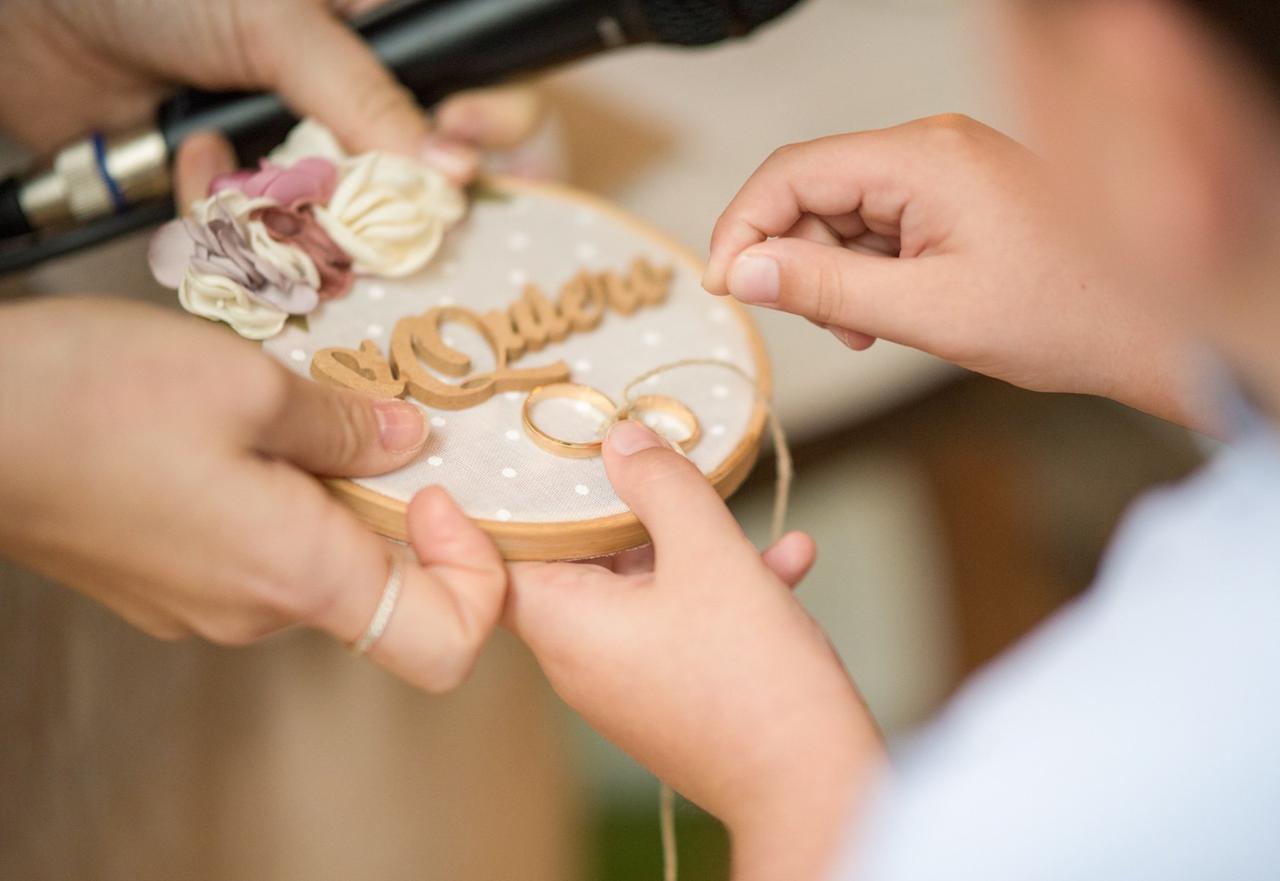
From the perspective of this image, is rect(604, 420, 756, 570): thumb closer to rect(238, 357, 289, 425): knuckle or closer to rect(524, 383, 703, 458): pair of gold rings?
rect(524, 383, 703, 458): pair of gold rings

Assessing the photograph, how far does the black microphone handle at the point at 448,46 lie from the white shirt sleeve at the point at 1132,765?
500 millimetres

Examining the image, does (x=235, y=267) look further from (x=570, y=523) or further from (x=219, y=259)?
(x=570, y=523)

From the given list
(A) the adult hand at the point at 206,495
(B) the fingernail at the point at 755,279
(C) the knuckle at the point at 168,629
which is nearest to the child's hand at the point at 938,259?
(B) the fingernail at the point at 755,279

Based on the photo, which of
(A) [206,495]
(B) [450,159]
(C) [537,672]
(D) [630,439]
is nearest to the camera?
(A) [206,495]

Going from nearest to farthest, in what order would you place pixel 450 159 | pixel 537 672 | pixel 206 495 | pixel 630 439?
pixel 206 495 → pixel 630 439 → pixel 450 159 → pixel 537 672

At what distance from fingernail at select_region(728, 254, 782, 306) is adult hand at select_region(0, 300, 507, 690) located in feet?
0.62

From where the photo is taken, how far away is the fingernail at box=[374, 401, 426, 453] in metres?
0.50

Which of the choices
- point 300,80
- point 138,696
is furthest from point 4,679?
point 300,80

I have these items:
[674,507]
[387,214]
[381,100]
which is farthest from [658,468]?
[381,100]

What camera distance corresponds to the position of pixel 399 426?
0.50m

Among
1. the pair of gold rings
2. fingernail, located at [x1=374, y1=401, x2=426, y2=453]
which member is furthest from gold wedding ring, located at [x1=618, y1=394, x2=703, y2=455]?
fingernail, located at [x1=374, y1=401, x2=426, y2=453]

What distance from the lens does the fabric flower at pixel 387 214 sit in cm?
59

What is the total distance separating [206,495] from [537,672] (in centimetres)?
56

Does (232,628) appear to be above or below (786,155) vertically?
below
